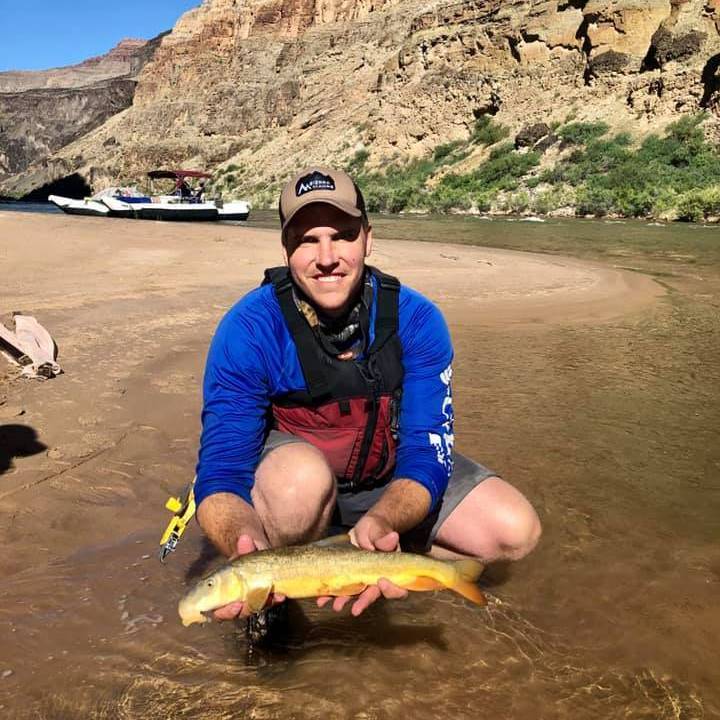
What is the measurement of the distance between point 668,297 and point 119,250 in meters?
11.5

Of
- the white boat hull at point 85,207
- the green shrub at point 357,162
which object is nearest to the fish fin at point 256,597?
the white boat hull at point 85,207

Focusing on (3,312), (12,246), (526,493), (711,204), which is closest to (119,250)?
(12,246)

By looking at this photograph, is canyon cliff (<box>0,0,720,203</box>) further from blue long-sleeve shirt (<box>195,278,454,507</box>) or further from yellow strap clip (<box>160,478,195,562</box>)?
yellow strap clip (<box>160,478,195,562</box>)

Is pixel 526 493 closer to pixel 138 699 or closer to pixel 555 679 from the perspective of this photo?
pixel 555 679

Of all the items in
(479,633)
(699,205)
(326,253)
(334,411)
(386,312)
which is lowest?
(479,633)

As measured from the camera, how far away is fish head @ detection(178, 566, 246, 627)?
196 centimetres

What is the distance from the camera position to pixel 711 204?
27.8 m

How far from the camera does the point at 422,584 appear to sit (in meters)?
2.24

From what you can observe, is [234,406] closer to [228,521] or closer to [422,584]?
[228,521]

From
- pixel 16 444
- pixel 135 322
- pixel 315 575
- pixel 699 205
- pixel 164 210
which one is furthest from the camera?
pixel 164 210

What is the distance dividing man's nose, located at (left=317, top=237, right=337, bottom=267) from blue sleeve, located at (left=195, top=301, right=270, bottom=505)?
363 millimetres

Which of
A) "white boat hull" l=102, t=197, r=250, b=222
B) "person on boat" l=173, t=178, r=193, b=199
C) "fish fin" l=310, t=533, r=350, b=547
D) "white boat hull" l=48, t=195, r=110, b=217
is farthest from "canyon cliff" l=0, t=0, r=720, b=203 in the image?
"fish fin" l=310, t=533, r=350, b=547

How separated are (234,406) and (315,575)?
77 centimetres

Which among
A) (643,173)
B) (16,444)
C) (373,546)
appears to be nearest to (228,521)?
(373,546)
